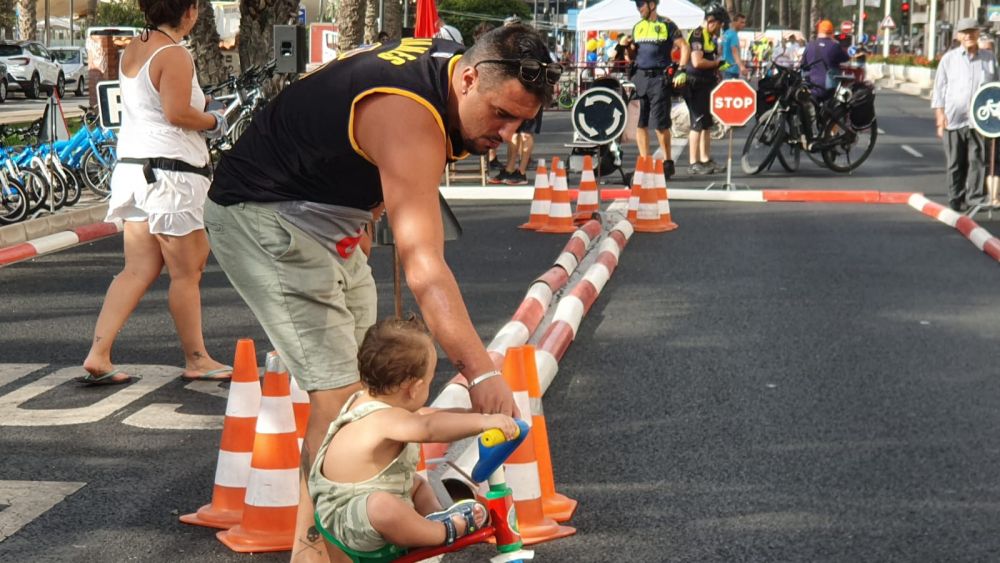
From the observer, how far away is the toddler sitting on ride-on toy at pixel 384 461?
12.5 feet

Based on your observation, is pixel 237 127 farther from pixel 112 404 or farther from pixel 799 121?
pixel 112 404

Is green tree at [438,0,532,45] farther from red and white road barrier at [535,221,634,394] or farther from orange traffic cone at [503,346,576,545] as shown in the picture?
orange traffic cone at [503,346,576,545]

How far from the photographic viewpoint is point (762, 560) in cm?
475

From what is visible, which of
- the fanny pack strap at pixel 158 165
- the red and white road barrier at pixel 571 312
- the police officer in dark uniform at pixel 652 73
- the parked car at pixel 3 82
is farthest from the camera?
the parked car at pixel 3 82

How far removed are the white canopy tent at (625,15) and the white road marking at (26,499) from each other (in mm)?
32767

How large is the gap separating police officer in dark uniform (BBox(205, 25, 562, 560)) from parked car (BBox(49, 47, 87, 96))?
46.1 m

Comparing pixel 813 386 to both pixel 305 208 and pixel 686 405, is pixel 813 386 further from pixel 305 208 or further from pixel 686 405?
pixel 305 208

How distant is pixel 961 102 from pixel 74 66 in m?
40.2

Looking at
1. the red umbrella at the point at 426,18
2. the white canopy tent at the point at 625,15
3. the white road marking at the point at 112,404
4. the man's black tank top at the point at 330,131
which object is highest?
the white canopy tent at the point at 625,15

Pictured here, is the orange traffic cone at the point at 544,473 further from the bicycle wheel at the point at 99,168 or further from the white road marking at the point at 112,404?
the bicycle wheel at the point at 99,168

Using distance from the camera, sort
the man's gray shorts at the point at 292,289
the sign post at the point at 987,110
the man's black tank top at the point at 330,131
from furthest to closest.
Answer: the sign post at the point at 987,110
the man's gray shorts at the point at 292,289
the man's black tank top at the point at 330,131

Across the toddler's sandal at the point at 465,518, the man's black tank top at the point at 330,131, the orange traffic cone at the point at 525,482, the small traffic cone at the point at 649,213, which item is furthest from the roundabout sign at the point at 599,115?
the toddler's sandal at the point at 465,518

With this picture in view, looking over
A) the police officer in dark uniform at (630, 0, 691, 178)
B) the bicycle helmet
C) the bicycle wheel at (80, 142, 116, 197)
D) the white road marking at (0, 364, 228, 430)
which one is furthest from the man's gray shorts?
Answer: the bicycle helmet

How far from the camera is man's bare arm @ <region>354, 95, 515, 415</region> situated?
3602mm
